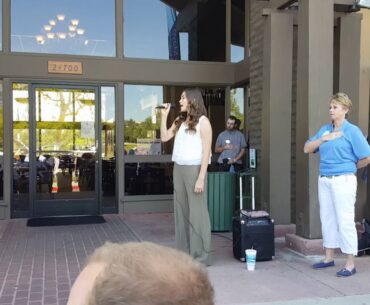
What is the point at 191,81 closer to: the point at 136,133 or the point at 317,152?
the point at 136,133

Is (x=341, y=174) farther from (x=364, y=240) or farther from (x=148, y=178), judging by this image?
(x=148, y=178)

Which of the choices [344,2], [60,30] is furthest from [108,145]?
[344,2]

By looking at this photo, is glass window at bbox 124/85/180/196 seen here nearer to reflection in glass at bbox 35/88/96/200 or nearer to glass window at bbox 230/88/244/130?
reflection in glass at bbox 35/88/96/200

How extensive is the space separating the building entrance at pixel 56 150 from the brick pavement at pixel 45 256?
0.57 m

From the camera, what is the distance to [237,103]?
9.54 metres

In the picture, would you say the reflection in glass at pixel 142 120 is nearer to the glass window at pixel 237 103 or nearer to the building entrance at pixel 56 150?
the building entrance at pixel 56 150

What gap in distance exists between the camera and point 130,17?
361 inches

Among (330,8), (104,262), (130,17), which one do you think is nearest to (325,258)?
(330,8)

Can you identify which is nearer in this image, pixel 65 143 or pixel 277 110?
pixel 277 110

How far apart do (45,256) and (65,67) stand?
400cm

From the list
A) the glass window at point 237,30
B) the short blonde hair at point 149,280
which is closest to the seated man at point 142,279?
the short blonde hair at point 149,280

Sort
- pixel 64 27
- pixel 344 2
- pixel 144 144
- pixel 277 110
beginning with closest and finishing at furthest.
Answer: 1. pixel 344 2
2. pixel 277 110
3. pixel 64 27
4. pixel 144 144

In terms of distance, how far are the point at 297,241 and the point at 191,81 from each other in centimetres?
447

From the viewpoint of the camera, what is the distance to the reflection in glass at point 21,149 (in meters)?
8.55
